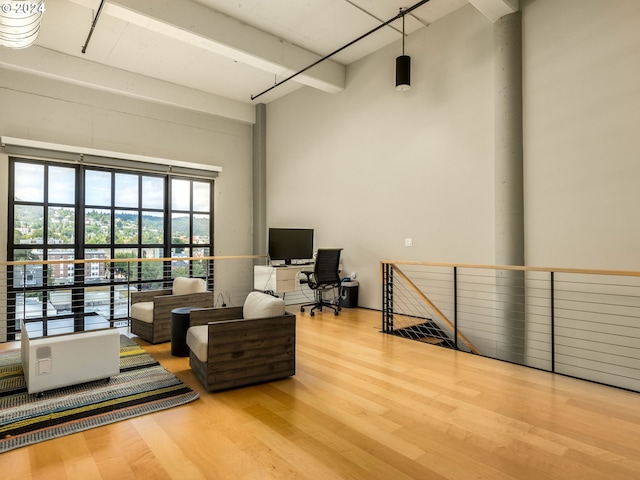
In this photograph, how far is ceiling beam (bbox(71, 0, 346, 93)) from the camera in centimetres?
422

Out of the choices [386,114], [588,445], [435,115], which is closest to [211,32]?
[386,114]

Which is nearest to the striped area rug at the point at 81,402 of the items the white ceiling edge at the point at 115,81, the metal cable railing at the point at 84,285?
the metal cable railing at the point at 84,285

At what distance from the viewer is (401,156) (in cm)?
548

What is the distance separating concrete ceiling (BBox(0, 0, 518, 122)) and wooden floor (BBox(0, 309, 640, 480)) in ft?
12.8

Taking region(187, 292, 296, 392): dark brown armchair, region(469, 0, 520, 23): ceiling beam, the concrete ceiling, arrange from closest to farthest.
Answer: region(187, 292, 296, 392): dark brown armchair
region(469, 0, 520, 23): ceiling beam
the concrete ceiling

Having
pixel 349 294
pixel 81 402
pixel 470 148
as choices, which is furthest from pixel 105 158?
pixel 470 148

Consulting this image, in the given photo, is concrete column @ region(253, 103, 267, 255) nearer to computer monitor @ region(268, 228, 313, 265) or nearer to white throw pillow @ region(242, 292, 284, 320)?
computer monitor @ region(268, 228, 313, 265)

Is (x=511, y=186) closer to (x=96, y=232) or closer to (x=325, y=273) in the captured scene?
(x=325, y=273)

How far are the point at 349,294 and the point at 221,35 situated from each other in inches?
160

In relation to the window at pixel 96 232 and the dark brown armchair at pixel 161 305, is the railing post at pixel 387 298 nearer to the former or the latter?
the dark brown armchair at pixel 161 305

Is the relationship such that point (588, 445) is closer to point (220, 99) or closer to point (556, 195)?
point (556, 195)

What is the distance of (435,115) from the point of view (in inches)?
200

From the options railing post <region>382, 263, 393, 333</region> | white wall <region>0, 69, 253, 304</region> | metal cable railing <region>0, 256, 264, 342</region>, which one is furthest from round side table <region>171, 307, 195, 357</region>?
white wall <region>0, 69, 253, 304</region>

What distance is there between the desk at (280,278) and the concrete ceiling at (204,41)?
3.02 m
